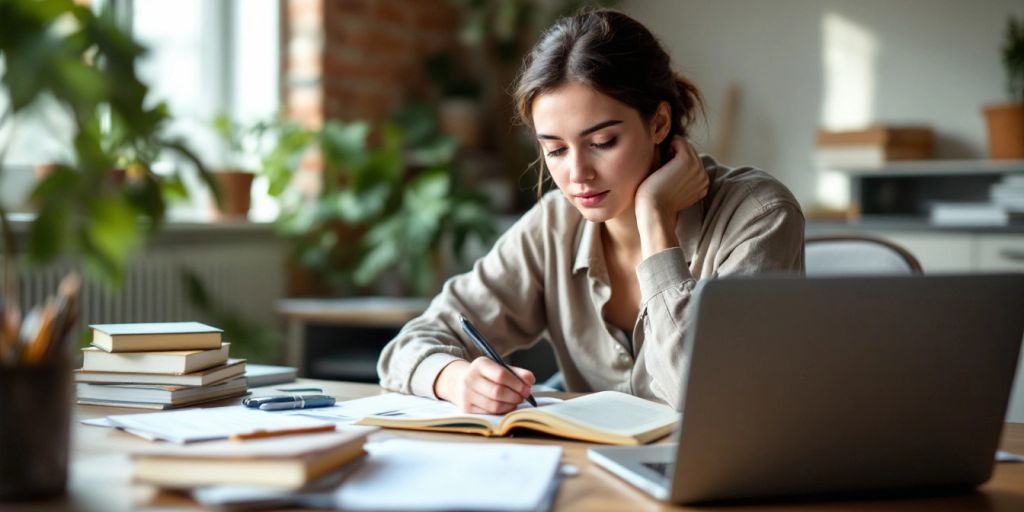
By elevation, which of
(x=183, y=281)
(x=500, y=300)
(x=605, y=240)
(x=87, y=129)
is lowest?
(x=183, y=281)

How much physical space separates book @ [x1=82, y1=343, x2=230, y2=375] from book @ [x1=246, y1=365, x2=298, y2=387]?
172mm

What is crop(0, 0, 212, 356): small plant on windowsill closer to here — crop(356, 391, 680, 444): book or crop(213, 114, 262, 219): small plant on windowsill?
crop(356, 391, 680, 444): book

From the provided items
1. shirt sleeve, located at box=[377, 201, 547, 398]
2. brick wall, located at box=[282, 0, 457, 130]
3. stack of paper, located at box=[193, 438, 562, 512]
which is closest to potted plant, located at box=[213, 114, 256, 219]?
brick wall, located at box=[282, 0, 457, 130]

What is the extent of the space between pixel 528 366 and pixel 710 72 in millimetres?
1658

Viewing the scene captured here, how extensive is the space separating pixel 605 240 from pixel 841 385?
91 centimetres

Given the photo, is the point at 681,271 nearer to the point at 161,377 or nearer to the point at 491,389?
the point at 491,389

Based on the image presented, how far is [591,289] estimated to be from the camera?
69.1 inches

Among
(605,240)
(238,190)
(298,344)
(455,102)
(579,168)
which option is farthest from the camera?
(455,102)

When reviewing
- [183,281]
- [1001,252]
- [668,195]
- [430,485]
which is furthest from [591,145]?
[1001,252]

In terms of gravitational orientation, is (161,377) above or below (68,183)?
below

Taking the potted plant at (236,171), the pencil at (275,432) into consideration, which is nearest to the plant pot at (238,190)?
the potted plant at (236,171)

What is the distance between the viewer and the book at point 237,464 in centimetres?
90

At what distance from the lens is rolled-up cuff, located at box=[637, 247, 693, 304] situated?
146cm

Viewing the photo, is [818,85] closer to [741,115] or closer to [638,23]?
[741,115]
